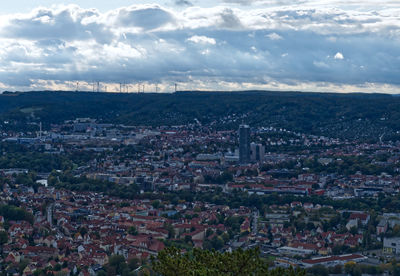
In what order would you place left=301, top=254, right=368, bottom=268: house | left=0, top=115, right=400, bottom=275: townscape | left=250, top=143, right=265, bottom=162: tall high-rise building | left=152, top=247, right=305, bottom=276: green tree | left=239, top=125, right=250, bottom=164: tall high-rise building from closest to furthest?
left=152, top=247, right=305, bottom=276: green tree, left=301, top=254, right=368, bottom=268: house, left=0, top=115, right=400, bottom=275: townscape, left=239, top=125, right=250, bottom=164: tall high-rise building, left=250, top=143, right=265, bottom=162: tall high-rise building

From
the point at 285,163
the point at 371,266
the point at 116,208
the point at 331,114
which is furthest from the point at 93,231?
the point at 331,114

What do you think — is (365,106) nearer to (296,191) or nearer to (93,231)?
(296,191)

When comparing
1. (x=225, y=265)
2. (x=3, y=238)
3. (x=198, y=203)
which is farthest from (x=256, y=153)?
(x=225, y=265)

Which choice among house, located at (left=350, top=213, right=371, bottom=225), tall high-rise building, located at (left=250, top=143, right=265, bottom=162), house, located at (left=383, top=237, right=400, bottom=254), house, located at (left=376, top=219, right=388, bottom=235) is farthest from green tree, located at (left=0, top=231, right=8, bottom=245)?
tall high-rise building, located at (left=250, top=143, right=265, bottom=162)

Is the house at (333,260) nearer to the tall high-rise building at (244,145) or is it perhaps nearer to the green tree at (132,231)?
the green tree at (132,231)

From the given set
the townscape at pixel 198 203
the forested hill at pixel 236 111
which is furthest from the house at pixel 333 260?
the forested hill at pixel 236 111

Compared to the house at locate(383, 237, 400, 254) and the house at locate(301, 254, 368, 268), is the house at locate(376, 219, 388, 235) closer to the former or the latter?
the house at locate(383, 237, 400, 254)

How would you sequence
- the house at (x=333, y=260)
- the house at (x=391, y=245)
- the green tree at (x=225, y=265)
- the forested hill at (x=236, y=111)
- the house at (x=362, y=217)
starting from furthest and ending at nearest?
the forested hill at (x=236, y=111) < the house at (x=362, y=217) < the house at (x=391, y=245) < the house at (x=333, y=260) < the green tree at (x=225, y=265)

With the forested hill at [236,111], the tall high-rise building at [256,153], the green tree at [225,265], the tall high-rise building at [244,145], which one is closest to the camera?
the green tree at [225,265]
